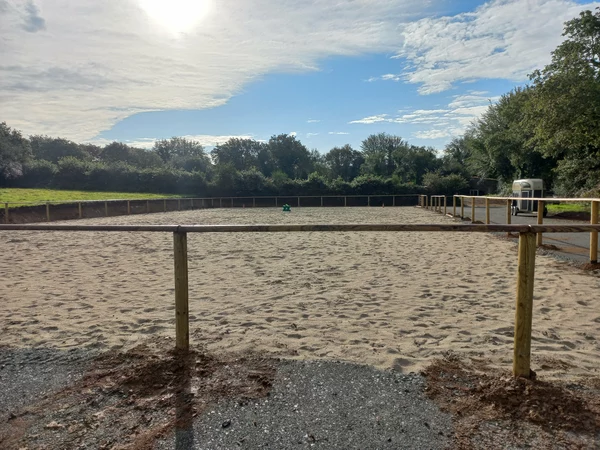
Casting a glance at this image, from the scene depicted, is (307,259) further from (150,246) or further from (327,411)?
(327,411)

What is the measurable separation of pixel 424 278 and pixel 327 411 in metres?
4.30

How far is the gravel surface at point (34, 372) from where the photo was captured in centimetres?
273

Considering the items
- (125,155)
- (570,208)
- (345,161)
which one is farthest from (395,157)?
(570,208)

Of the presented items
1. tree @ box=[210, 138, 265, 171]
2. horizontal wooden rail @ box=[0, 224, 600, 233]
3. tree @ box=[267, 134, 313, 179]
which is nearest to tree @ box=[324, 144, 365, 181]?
tree @ box=[267, 134, 313, 179]

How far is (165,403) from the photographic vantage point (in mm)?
2615

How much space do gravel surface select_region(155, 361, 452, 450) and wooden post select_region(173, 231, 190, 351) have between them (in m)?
0.89

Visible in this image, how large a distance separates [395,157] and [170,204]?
5451 cm

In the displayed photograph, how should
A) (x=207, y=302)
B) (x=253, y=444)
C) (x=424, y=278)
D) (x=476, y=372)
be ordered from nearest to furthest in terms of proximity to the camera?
1. (x=253, y=444)
2. (x=476, y=372)
3. (x=207, y=302)
4. (x=424, y=278)

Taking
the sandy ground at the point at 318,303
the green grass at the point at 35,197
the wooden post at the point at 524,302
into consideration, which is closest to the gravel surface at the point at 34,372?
the sandy ground at the point at 318,303

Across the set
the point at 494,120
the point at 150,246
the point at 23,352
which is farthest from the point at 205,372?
the point at 494,120

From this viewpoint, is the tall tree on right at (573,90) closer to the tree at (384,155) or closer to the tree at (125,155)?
the tree at (384,155)

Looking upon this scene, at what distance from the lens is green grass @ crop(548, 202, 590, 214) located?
2166 centimetres

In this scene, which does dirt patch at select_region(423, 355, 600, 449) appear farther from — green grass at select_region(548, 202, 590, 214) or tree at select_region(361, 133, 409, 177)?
tree at select_region(361, 133, 409, 177)

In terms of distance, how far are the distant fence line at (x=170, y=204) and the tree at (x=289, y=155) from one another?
4786 centimetres
